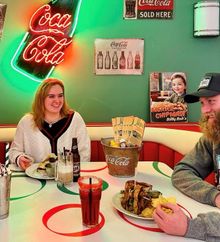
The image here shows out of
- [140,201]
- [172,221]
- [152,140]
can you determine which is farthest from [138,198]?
[152,140]

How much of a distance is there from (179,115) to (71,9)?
1.49m

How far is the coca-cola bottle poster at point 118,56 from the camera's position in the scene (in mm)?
3125

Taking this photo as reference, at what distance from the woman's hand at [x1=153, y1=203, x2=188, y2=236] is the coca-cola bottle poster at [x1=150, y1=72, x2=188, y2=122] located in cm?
206

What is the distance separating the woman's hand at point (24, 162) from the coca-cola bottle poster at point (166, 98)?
156 centimetres

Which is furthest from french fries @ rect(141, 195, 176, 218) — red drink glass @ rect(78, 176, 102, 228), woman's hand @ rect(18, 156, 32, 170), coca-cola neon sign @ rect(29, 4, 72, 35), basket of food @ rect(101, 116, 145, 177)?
coca-cola neon sign @ rect(29, 4, 72, 35)

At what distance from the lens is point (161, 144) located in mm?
2908

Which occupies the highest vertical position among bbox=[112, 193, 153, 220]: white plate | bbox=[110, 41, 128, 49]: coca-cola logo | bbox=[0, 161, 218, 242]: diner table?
bbox=[110, 41, 128, 49]: coca-cola logo

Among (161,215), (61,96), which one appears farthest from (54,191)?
(61,96)

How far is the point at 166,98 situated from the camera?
318 centimetres

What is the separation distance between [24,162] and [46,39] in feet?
5.06

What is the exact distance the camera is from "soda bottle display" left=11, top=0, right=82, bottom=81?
3047mm

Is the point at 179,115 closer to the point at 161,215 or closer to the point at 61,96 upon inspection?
the point at 61,96

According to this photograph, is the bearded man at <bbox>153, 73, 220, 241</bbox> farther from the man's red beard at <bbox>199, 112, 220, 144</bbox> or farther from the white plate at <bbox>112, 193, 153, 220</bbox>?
the white plate at <bbox>112, 193, 153, 220</bbox>

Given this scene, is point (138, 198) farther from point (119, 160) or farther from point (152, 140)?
point (152, 140)
